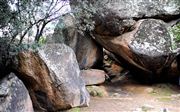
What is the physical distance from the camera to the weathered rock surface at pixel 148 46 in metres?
10.3

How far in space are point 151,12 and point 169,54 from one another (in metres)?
1.60

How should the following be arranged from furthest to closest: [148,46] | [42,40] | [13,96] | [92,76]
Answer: [92,76] → [148,46] → [42,40] → [13,96]

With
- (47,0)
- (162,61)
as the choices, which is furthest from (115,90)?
(47,0)

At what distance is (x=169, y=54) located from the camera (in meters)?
10.4

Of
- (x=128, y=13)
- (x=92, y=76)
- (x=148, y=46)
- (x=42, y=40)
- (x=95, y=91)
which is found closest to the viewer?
(x=42, y=40)

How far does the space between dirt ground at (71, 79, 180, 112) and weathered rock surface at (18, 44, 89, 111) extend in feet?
1.56

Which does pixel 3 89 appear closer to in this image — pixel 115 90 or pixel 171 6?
pixel 115 90

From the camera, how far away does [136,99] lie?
31.7ft

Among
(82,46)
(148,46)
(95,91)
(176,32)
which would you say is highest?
(176,32)

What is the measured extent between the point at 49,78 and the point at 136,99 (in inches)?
133

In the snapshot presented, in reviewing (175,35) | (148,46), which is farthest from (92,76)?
(175,35)

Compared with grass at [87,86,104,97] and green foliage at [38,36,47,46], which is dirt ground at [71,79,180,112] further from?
green foliage at [38,36,47,46]

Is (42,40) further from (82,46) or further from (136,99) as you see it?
(82,46)

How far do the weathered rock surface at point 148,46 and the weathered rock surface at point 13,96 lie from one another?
4.77 meters
